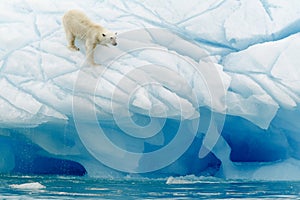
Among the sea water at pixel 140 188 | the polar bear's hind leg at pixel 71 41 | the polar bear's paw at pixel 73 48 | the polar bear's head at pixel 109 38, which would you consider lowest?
the sea water at pixel 140 188

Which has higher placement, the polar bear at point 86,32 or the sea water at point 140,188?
the polar bear at point 86,32

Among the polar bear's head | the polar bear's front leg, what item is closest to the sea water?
the polar bear's front leg

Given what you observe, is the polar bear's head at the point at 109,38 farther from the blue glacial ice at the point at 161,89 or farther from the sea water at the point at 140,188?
the sea water at the point at 140,188

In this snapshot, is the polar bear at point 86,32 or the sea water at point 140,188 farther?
the polar bear at point 86,32

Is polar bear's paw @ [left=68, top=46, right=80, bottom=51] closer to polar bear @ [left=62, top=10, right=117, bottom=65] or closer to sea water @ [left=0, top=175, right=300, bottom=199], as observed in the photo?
polar bear @ [left=62, top=10, right=117, bottom=65]

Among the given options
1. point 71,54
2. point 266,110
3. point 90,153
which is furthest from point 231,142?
point 71,54

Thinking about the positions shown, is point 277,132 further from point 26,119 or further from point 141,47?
point 26,119

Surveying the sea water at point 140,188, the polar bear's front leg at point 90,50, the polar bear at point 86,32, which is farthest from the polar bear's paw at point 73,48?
the sea water at point 140,188
